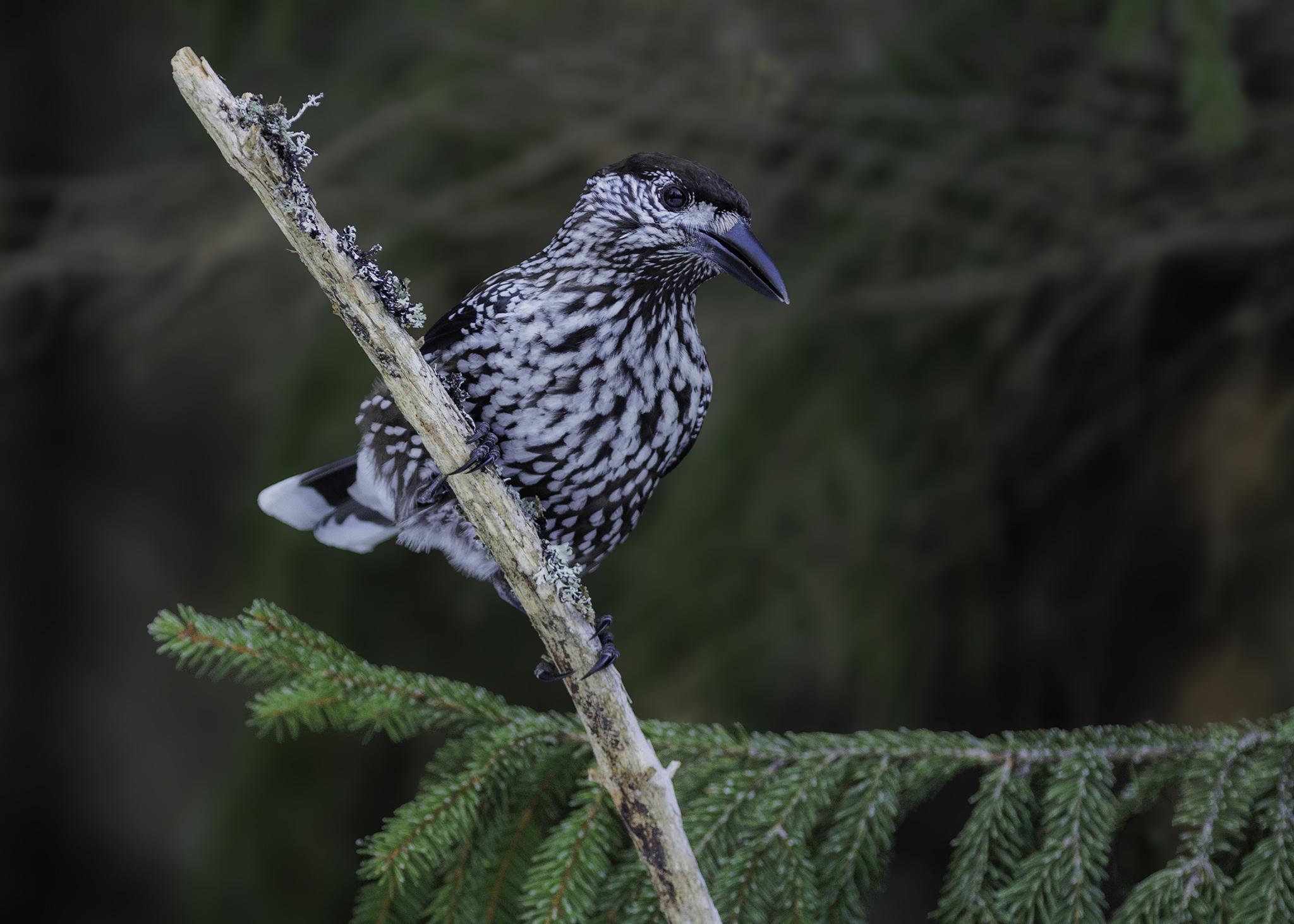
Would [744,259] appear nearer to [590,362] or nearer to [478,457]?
[590,362]

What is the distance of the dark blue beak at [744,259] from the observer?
1536 millimetres

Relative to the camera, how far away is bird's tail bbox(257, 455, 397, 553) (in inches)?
79.1

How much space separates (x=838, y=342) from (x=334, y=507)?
1.24 metres

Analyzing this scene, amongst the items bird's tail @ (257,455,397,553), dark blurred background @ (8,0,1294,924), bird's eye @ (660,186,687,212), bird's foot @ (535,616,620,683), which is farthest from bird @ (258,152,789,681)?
dark blurred background @ (8,0,1294,924)

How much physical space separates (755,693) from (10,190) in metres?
2.38

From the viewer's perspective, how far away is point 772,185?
264cm

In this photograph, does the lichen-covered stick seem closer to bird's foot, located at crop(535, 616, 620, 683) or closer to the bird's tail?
bird's foot, located at crop(535, 616, 620, 683)

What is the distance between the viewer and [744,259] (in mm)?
1564

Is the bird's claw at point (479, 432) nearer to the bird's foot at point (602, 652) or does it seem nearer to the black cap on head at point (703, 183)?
the bird's foot at point (602, 652)

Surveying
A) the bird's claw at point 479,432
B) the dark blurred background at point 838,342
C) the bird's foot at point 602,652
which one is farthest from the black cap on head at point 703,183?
the dark blurred background at point 838,342

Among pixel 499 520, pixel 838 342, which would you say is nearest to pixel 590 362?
pixel 499 520

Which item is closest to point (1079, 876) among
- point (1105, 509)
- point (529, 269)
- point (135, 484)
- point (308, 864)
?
point (529, 269)

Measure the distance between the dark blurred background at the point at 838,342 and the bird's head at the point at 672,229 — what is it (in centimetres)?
89

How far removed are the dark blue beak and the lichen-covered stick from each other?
0.46 metres
